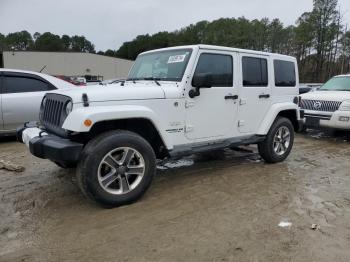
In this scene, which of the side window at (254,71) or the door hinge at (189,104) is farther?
the side window at (254,71)

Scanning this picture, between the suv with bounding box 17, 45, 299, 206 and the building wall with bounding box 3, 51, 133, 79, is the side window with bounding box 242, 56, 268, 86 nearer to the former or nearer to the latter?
the suv with bounding box 17, 45, 299, 206

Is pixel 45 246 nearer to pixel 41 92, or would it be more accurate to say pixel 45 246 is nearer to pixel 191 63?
pixel 191 63

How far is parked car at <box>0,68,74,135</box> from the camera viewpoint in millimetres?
7348

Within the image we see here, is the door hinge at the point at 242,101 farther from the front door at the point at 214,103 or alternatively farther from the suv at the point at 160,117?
the front door at the point at 214,103

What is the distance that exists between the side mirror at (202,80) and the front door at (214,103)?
15cm

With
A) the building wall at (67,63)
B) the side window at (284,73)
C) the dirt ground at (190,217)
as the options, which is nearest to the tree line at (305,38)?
the building wall at (67,63)

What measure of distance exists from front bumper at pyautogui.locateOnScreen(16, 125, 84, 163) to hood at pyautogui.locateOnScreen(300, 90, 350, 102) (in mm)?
7236

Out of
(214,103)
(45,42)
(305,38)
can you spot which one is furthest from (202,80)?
(45,42)

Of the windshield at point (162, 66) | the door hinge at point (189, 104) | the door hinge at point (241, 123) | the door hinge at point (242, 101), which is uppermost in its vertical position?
the windshield at point (162, 66)

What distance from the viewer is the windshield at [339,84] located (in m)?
9.78

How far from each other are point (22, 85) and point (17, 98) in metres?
0.35

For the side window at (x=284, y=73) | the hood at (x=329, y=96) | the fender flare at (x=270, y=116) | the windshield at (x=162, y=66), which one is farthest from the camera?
the hood at (x=329, y=96)

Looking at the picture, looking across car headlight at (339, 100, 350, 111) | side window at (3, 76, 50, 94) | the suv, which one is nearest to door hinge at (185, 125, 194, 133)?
the suv

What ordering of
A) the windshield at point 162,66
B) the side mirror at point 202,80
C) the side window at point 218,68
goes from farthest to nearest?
1. the side window at point 218,68
2. the windshield at point 162,66
3. the side mirror at point 202,80
